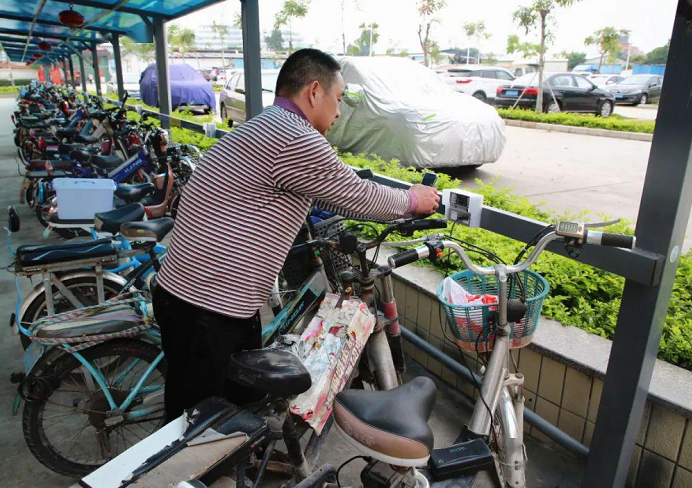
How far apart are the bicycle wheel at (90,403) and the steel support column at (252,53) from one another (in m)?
3.38

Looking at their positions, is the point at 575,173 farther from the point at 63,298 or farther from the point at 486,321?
the point at 63,298

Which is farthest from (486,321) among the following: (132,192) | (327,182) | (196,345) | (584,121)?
(584,121)

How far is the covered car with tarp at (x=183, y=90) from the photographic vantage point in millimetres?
17109

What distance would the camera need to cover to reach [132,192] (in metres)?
4.65

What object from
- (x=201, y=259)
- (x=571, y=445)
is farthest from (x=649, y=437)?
(x=201, y=259)

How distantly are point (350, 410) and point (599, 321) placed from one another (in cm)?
165

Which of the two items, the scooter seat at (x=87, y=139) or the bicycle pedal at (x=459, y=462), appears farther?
the scooter seat at (x=87, y=139)

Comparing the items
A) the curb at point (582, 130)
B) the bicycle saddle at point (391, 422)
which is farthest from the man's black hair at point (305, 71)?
the curb at point (582, 130)

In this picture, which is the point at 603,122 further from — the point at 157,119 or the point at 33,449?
the point at 33,449

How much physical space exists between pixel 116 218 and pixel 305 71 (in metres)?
2.15

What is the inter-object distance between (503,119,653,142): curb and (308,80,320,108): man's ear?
13.0m

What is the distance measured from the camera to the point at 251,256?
184 cm

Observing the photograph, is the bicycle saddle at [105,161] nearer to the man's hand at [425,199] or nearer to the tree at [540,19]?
the man's hand at [425,199]

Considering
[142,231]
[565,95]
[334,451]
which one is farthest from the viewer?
[565,95]
